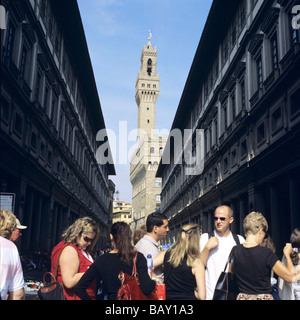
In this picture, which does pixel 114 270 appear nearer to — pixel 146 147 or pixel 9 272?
pixel 9 272

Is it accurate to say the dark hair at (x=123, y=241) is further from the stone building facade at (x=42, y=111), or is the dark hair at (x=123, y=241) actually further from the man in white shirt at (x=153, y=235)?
the stone building facade at (x=42, y=111)

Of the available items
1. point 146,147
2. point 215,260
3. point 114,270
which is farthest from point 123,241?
point 146,147

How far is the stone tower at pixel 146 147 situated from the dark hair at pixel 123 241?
86.4m

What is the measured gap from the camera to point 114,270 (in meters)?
4.34

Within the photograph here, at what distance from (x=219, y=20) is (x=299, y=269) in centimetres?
2564

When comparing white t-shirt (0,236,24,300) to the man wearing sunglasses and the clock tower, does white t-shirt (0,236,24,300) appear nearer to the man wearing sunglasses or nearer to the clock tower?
the man wearing sunglasses

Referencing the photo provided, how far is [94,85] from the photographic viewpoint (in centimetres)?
4075

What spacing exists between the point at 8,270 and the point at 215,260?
8.88ft

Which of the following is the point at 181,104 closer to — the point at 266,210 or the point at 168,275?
the point at 266,210

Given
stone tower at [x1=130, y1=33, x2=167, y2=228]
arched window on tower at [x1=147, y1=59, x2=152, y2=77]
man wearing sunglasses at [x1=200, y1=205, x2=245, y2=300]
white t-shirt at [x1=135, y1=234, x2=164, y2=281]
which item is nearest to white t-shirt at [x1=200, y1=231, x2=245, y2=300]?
man wearing sunglasses at [x1=200, y1=205, x2=245, y2=300]

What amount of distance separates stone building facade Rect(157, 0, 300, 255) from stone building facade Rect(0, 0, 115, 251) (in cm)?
1060

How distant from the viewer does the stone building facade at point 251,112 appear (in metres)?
15.6

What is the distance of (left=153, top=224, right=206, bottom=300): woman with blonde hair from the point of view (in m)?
4.55
